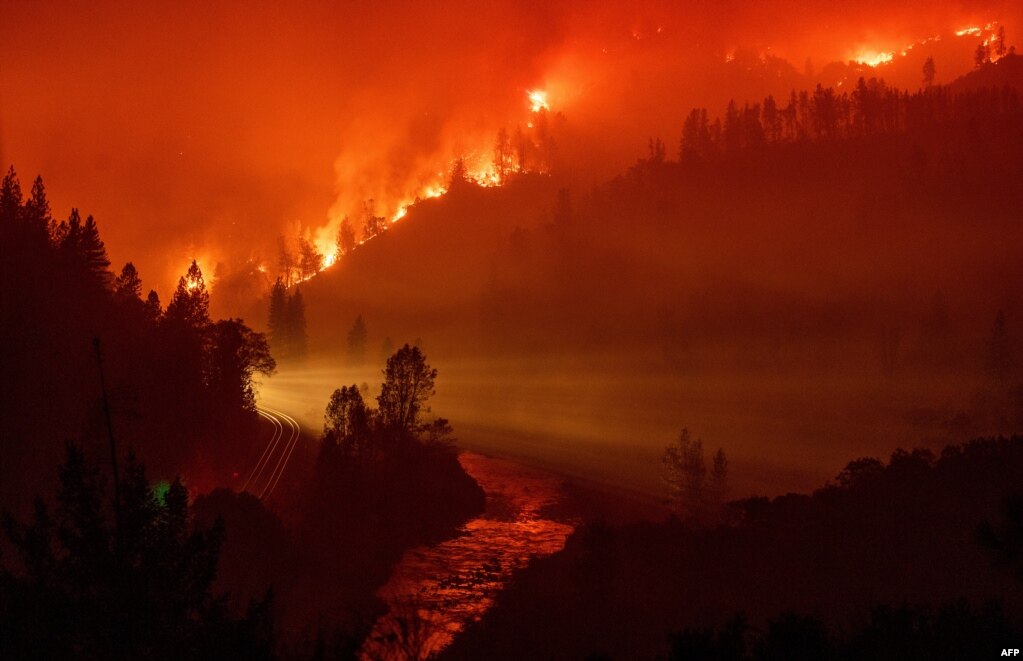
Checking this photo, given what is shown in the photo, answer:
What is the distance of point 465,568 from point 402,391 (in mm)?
19022

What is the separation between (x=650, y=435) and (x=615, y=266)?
2766 inches

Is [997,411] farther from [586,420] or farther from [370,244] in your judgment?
[370,244]

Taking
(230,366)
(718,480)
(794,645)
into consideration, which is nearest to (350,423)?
(230,366)

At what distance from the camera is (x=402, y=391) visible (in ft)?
206

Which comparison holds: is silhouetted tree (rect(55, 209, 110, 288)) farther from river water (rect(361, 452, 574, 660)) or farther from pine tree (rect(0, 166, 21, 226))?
river water (rect(361, 452, 574, 660))

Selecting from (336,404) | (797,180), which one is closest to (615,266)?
(797,180)

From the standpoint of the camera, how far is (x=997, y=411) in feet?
296

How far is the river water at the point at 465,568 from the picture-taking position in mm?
37812

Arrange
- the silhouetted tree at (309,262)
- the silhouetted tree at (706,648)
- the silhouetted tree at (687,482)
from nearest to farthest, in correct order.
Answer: the silhouetted tree at (706,648), the silhouetted tree at (687,482), the silhouetted tree at (309,262)

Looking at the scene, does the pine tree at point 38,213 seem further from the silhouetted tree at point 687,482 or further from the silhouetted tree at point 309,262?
the silhouetted tree at point 309,262

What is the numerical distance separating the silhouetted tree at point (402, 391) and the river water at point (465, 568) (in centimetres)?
1042

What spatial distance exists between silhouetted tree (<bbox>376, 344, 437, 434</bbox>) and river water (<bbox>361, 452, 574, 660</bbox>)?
10.4m

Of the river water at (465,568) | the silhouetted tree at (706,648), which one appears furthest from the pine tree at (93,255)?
the silhouetted tree at (706,648)

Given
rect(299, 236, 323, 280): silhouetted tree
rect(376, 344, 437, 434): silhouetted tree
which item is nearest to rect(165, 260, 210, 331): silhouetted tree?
rect(376, 344, 437, 434): silhouetted tree
